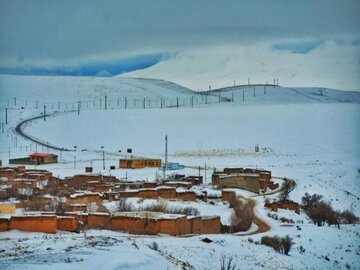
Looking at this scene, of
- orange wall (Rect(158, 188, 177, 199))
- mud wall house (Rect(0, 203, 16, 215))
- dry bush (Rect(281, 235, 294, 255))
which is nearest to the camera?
dry bush (Rect(281, 235, 294, 255))

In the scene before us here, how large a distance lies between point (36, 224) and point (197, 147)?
31.7m

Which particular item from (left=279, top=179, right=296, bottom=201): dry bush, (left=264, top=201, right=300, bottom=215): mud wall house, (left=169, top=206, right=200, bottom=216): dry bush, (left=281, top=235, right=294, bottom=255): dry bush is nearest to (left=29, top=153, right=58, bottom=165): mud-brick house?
(left=279, top=179, right=296, bottom=201): dry bush

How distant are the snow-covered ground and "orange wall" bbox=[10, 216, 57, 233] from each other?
0.39 m

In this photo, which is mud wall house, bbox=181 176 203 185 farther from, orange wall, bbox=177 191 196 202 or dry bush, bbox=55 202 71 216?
dry bush, bbox=55 202 71 216

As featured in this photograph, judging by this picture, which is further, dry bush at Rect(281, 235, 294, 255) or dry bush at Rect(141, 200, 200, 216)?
dry bush at Rect(141, 200, 200, 216)

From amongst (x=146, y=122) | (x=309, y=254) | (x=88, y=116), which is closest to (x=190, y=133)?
(x=146, y=122)

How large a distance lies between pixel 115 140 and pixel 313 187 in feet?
74.8

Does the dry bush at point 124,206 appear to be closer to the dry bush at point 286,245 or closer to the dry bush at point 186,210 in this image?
the dry bush at point 186,210

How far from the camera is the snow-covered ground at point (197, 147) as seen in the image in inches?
386

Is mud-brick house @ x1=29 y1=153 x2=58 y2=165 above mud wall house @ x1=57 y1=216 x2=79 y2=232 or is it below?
above

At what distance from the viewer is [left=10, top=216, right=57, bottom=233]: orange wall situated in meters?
11.5

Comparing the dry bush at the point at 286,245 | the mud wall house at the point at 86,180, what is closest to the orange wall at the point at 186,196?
the mud wall house at the point at 86,180

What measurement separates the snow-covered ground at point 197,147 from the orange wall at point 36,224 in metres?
0.39

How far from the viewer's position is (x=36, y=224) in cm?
1152
